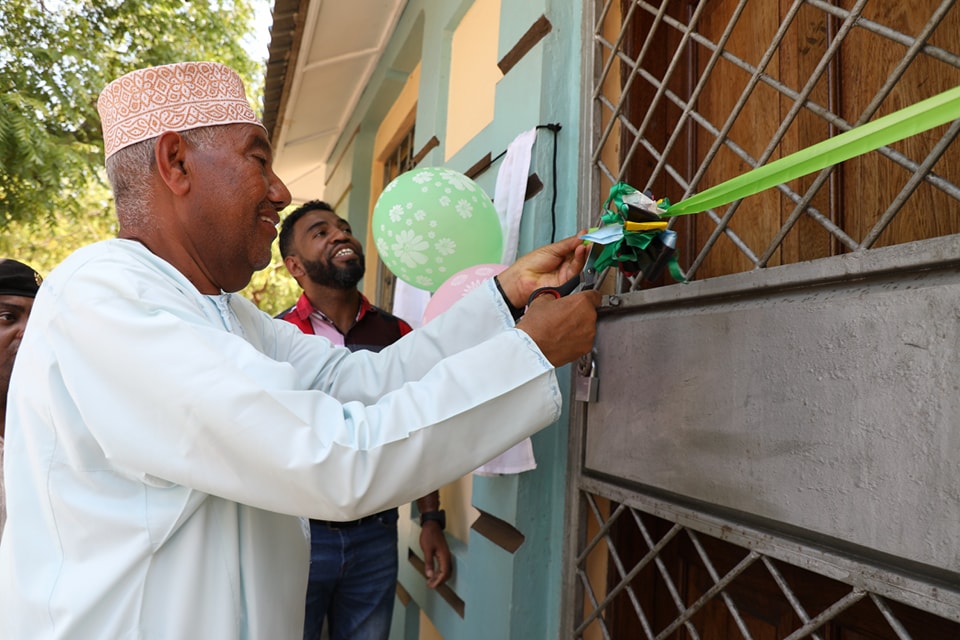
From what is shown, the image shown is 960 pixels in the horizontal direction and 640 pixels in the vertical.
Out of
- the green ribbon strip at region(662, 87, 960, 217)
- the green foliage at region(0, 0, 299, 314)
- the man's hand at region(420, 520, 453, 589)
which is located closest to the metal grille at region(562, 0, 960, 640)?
the green ribbon strip at region(662, 87, 960, 217)

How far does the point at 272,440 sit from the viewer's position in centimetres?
113

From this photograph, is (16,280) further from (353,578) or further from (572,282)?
(572,282)

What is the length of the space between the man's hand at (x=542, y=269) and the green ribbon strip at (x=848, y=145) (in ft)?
A: 1.34

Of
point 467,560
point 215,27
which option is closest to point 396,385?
point 467,560

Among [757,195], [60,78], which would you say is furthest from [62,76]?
[757,195]

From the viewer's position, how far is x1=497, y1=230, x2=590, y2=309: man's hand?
5.42ft

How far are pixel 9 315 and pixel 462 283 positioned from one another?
4.64ft

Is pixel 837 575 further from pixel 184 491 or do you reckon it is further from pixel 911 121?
→ pixel 184 491

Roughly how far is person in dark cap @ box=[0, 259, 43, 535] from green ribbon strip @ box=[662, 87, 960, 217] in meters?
2.03

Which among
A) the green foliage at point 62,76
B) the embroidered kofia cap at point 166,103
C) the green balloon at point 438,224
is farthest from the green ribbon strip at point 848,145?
the green foliage at point 62,76

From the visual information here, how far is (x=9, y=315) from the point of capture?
2.13 metres

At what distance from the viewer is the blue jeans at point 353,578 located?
8.71ft

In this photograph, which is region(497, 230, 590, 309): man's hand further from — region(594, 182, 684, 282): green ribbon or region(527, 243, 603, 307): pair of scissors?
region(594, 182, 684, 282): green ribbon

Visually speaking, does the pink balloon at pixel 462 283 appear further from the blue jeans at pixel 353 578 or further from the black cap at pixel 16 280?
the black cap at pixel 16 280
